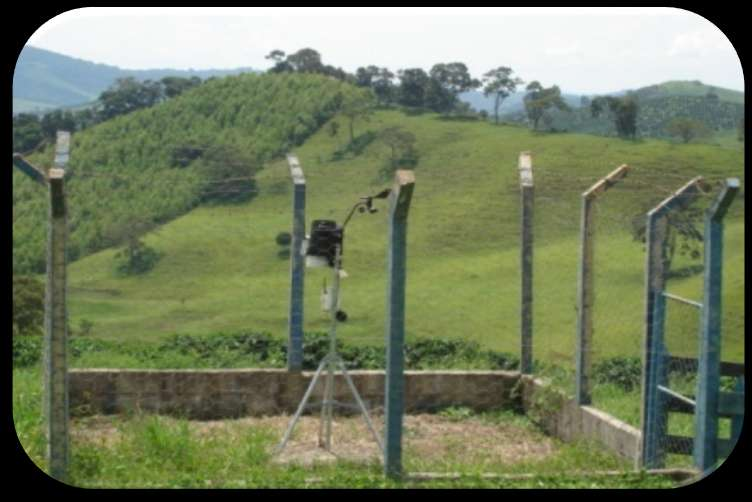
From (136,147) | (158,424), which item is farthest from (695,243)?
(136,147)

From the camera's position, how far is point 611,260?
988 centimetres

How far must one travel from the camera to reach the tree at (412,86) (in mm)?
15047

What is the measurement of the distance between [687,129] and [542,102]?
7.07ft

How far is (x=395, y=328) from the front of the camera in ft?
24.0

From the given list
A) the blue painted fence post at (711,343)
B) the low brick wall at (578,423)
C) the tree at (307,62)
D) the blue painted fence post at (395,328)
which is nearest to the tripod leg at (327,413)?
the blue painted fence post at (395,328)

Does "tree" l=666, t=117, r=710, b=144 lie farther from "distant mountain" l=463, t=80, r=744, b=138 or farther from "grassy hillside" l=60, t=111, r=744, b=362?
"grassy hillside" l=60, t=111, r=744, b=362

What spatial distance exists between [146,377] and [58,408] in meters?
2.61

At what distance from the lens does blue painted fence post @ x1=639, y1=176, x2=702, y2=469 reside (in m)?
7.83

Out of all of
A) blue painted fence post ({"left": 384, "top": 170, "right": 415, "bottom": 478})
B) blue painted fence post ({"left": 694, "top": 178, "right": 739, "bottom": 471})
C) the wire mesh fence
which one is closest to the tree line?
the wire mesh fence

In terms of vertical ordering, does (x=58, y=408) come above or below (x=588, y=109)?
below

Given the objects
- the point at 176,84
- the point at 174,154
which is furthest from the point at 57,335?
the point at 176,84

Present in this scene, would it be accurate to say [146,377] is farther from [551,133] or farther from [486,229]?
[551,133]

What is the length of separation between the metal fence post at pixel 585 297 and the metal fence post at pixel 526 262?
90 centimetres

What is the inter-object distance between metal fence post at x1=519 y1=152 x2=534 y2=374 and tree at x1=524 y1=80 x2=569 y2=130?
13.9 feet
